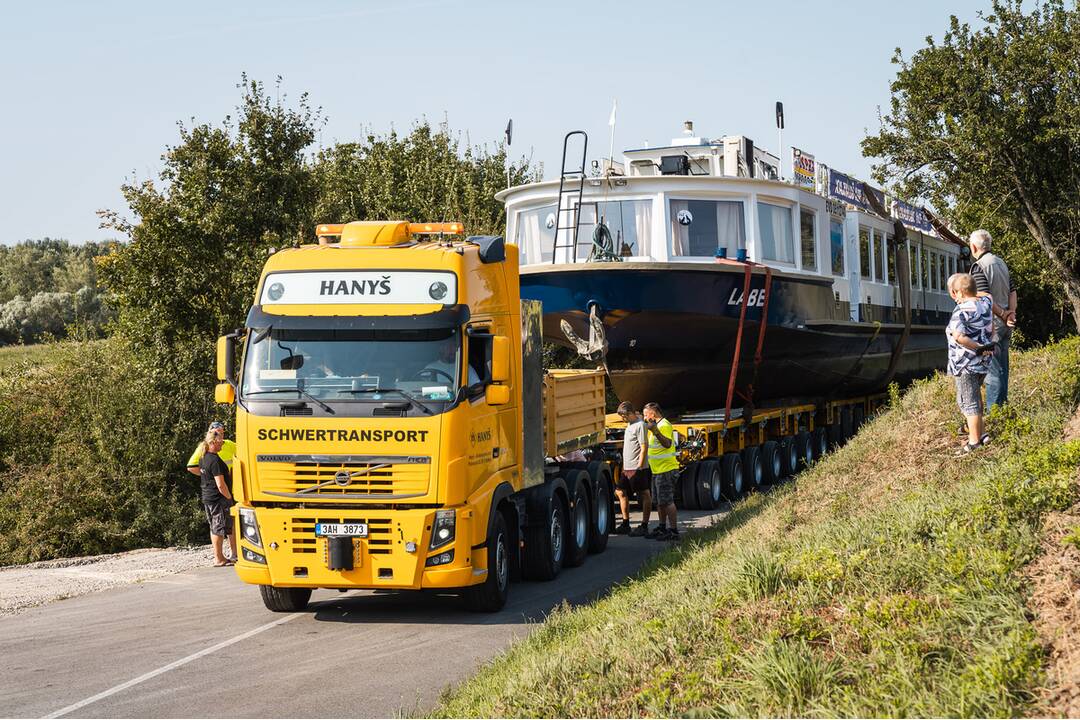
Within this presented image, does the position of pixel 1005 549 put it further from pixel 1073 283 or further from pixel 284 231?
pixel 1073 283

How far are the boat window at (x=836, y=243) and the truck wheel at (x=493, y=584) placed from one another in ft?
35.8

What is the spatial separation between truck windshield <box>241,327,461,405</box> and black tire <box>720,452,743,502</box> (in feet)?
29.5

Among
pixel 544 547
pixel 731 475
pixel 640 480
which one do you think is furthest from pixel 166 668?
pixel 731 475

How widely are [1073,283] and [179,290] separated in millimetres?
22816

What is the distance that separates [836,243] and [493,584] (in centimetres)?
1191

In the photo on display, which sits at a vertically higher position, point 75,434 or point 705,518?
point 75,434

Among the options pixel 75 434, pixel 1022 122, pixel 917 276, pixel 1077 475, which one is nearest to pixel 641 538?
pixel 1077 475

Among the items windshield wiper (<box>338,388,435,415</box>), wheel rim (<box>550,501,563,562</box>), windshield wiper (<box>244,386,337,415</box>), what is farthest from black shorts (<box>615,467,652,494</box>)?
windshield wiper (<box>244,386,337,415</box>)

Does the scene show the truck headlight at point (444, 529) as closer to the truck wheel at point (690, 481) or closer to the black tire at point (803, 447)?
the truck wheel at point (690, 481)

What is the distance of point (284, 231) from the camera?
910 inches

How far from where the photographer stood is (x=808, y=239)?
18.9 metres

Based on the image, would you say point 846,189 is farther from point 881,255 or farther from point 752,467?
point 752,467

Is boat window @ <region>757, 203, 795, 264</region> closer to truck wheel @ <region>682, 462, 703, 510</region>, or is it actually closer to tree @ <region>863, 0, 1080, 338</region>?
truck wheel @ <region>682, 462, 703, 510</region>

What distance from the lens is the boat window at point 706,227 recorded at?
16938mm
